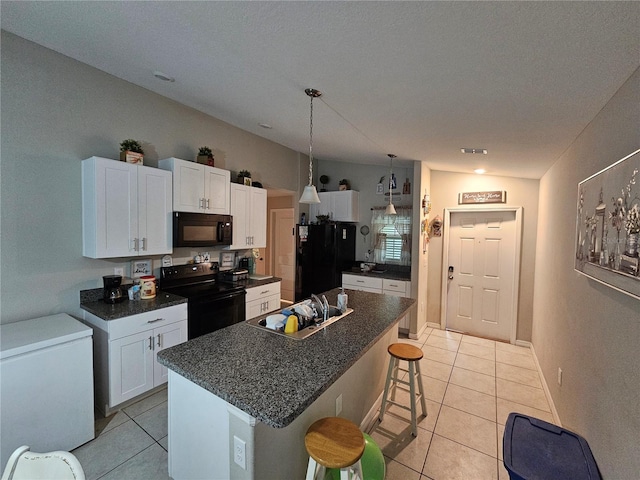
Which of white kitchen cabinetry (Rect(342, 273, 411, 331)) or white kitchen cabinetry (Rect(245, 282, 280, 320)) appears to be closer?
white kitchen cabinetry (Rect(245, 282, 280, 320))

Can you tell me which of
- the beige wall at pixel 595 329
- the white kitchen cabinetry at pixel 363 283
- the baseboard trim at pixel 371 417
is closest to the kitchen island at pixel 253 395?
the baseboard trim at pixel 371 417

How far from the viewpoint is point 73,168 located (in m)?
2.45

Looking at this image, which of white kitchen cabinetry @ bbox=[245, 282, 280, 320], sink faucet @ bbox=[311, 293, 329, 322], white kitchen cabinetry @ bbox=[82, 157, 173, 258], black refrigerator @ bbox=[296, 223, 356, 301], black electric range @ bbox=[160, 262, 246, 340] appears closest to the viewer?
sink faucet @ bbox=[311, 293, 329, 322]

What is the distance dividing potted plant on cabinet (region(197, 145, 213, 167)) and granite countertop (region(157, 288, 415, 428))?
2157 mm

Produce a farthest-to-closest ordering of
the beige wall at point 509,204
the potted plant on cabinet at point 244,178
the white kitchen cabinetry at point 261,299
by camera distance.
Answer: the beige wall at point 509,204
the potted plant on cabinet at point 244,178
the white kitchen cabinetry at point 261,299

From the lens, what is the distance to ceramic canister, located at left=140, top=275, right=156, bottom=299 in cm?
275

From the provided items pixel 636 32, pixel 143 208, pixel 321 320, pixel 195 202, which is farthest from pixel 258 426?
pixel 195 202

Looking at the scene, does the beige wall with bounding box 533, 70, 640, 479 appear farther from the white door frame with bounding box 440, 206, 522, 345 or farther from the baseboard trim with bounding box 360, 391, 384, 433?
the baseboard trim with bounding box 360, 391, 384, 433

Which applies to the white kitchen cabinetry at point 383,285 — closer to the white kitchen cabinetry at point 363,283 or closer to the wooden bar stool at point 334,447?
the white kitchen cabinetry at point 363,283

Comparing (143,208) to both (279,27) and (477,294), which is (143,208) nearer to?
(279,27)

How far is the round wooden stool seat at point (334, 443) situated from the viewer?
1.23m

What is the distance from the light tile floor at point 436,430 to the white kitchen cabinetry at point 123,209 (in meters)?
1.44

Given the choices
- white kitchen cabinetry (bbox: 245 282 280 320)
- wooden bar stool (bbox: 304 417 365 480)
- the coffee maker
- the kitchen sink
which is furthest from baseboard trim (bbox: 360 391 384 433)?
the coffee maker

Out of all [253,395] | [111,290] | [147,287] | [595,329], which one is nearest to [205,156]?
[147,287]
